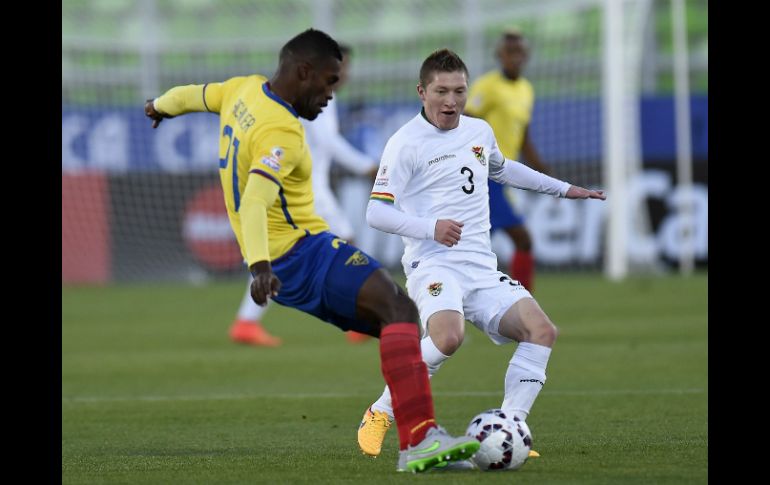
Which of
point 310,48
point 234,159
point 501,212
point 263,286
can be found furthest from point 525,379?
point 501,212

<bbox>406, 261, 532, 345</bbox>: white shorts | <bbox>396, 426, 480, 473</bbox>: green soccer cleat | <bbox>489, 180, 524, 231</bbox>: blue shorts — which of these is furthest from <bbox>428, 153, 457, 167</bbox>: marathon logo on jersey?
<bbox>489, 180, 524, 231</bbox>: blue shorts

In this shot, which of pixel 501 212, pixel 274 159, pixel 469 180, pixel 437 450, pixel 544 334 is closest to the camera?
pixel 437 450

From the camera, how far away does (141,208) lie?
1881 centimetres

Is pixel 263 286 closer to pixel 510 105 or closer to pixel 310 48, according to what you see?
pixel 310 48

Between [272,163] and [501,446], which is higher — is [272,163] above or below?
above

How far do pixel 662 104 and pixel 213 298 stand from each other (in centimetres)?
682

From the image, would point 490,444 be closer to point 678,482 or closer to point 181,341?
point 678,482

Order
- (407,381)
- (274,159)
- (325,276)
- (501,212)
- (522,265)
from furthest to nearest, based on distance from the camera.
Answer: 1. (522,265)
2. (501,212)
3. (325,276)
4. (274,159)
5. (407,381)

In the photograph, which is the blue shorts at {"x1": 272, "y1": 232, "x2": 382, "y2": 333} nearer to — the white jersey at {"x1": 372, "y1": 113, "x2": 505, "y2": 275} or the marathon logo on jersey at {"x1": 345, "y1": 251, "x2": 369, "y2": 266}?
the marathon logo on jersey at {"x1": 345, "y1": 251, "x2": 369, "y2": 266}

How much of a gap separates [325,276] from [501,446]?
985mm

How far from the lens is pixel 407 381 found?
5.36 metres

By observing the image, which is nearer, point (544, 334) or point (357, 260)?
point (357, 260)

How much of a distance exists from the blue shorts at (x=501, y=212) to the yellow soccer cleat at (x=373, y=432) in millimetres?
5366
